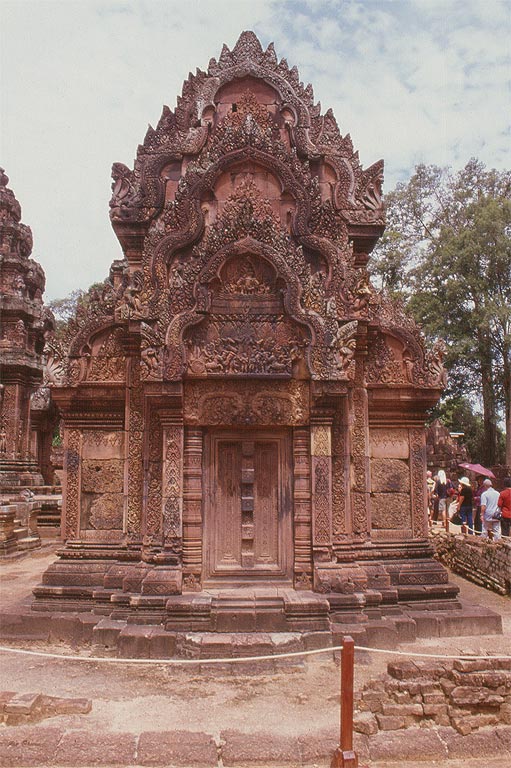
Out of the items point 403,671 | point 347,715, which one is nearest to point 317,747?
point 347,715

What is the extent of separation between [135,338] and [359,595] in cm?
426

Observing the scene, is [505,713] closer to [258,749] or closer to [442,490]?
[258,749]

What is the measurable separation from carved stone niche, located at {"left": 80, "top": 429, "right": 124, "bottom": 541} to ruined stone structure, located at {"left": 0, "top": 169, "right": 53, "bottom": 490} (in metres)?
10.7

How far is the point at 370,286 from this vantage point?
8383 mm

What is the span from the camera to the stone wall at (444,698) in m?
5.02

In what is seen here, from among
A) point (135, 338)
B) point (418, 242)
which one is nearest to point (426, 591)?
point (135, 338)

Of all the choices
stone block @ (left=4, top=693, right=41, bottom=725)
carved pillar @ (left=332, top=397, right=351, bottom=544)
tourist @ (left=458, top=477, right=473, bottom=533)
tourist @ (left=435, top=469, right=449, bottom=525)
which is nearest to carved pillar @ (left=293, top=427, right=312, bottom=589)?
→ carved pillar @ (left=332, top=397, right=351, bottom=544)

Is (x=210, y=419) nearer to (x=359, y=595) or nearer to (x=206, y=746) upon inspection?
(x=359, y=595)

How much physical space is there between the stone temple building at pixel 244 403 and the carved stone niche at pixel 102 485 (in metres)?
0.02

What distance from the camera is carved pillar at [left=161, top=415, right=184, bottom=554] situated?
757 centimetres

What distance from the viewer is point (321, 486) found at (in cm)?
769

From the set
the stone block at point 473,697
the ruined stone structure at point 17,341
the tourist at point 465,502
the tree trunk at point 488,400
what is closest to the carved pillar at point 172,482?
the stone block at point 473,697

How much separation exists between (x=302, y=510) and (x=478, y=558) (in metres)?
5.53

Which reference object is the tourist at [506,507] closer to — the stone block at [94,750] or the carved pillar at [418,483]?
the carved pillar at [418,483]
